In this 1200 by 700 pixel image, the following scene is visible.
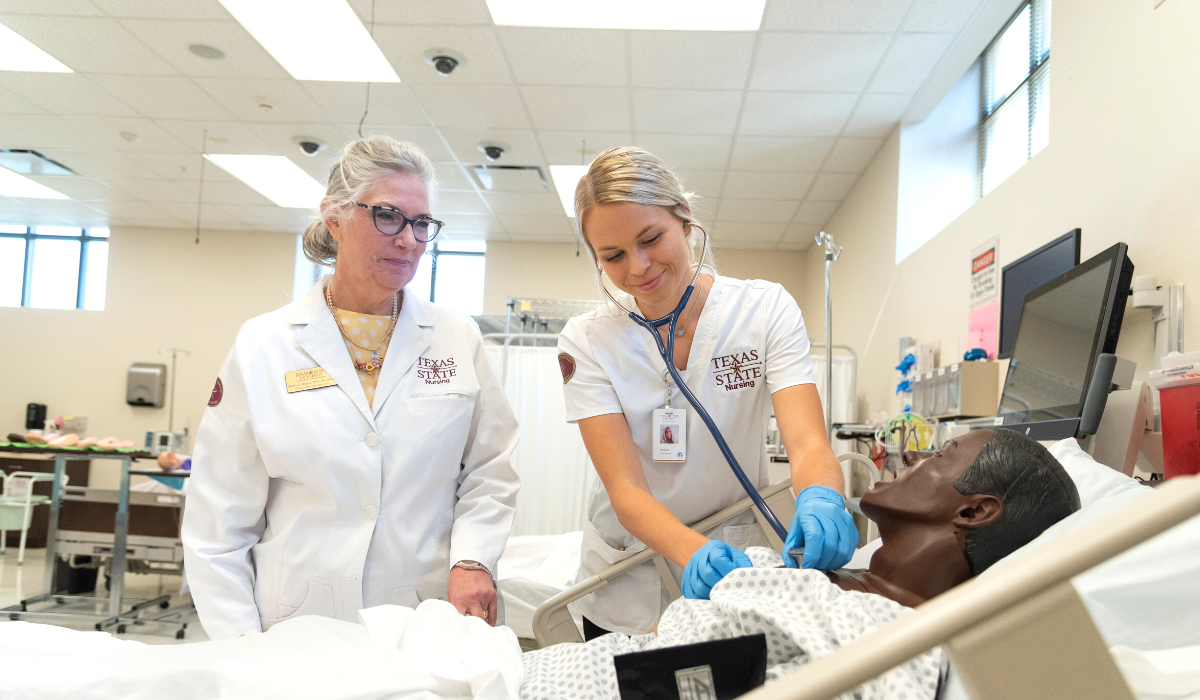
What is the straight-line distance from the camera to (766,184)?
220 inches

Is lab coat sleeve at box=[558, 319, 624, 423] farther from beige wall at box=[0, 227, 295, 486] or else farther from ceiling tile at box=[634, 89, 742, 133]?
beige wall at box=[0, 227, 295, 486]

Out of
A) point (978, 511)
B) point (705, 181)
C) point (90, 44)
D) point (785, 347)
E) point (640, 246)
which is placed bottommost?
point (978, 511)

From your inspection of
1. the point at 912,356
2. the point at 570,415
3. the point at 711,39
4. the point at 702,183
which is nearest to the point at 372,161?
the point at 570,415

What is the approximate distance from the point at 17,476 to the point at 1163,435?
6.97 metres

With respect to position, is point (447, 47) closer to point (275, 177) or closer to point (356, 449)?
point (275, 177)

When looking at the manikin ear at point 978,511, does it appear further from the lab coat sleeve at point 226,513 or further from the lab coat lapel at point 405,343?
the lab coat sleeve at point 226,513

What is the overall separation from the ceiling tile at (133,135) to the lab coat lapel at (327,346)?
14.4 ft

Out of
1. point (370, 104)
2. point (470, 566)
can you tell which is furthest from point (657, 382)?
point (370, 104)

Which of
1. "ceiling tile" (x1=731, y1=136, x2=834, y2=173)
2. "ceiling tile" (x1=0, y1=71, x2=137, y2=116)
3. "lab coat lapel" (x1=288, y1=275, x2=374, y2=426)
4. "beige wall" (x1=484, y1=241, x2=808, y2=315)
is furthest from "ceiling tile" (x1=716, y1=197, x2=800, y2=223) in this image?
"lab coat lapel" (x1=288, y1=275, x2=374, y2=426)

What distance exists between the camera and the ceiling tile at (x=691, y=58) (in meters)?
3.64

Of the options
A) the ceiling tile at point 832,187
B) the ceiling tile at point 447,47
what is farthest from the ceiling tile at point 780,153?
the ceiling tile at point 447,47

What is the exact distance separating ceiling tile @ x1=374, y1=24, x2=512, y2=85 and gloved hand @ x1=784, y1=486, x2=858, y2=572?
3.15 meters

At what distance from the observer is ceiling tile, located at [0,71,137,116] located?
437 centimetres

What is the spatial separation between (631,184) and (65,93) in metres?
4.77
